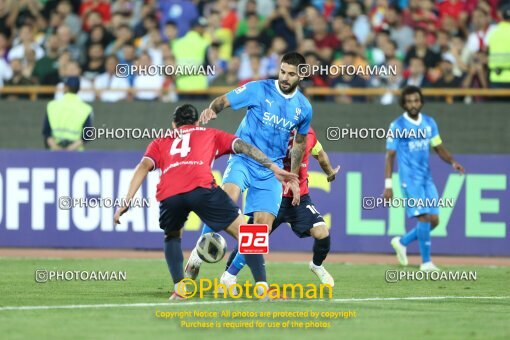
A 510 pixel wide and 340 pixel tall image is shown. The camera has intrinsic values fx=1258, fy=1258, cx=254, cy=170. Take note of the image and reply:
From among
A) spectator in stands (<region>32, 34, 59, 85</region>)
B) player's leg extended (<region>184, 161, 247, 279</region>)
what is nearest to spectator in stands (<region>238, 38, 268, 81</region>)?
spectator in stands (<region>32, 34, 59, 85</region>)

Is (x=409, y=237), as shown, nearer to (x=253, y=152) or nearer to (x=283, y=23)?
(x=253, y=152)

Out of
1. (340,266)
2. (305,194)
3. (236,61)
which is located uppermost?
(236,61)

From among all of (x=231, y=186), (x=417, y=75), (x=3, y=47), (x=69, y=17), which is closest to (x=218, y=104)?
(x=231, y=186)

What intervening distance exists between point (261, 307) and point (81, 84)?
10.3 meters

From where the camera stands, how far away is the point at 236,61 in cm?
2094

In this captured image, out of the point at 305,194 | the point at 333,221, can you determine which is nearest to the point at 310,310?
the point at 305,194

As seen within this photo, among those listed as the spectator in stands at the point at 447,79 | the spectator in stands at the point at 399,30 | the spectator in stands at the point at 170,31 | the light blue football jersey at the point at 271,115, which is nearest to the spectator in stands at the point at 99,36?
the spectator in stands at the point at 170,31

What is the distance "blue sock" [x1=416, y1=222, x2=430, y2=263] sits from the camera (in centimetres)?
1661

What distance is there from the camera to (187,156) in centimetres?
1185

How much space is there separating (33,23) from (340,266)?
880cm

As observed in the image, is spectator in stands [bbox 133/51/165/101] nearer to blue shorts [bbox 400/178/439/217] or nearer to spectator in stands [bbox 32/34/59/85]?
spectator in stands [bbox 32/34/59/85]

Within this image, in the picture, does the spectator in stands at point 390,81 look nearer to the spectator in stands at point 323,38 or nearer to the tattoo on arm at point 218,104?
the spectator in stands at point 323,38

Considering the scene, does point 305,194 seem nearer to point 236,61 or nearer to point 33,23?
point 236,61

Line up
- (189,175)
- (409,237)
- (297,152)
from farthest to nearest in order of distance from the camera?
1. (409,237)
2. (297,152)
3. (189,175)
